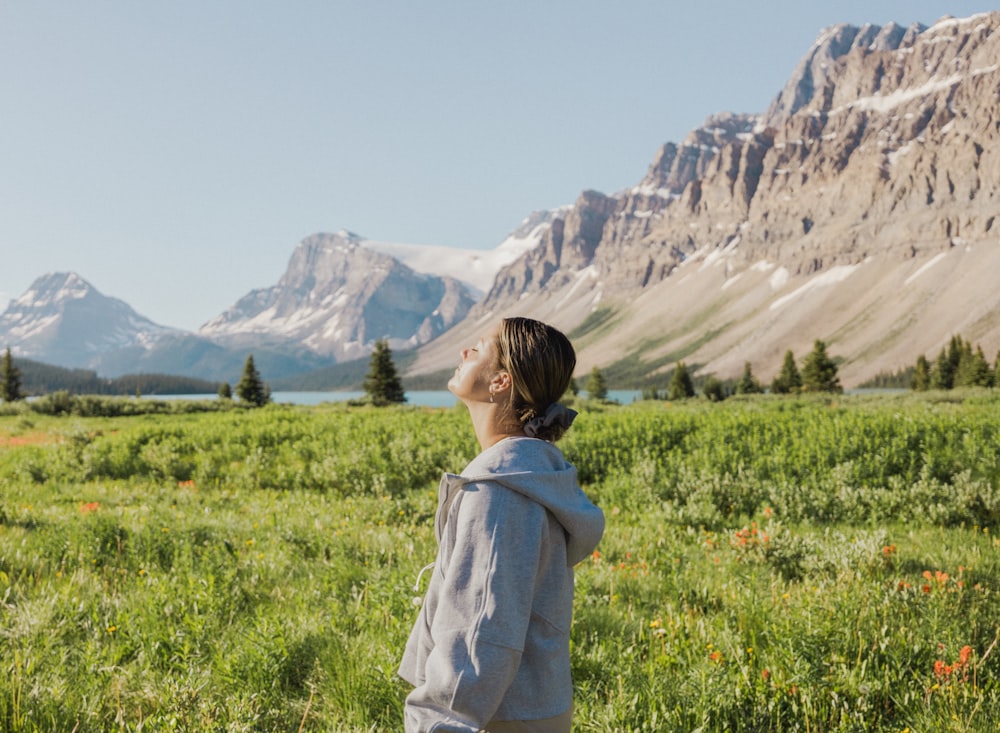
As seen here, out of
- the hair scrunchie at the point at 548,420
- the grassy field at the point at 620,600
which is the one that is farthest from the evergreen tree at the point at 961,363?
the hair scrunchie at the point at 548,420

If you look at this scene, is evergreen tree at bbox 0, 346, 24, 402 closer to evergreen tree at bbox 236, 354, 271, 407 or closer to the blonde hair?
evergreen tree at bbox 236, 354, 271, 407

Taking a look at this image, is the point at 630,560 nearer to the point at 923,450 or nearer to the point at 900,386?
the point at 923,450

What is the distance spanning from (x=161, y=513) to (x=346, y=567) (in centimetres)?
411

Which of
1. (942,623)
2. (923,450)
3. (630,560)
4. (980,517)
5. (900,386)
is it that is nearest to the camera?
(942,623)

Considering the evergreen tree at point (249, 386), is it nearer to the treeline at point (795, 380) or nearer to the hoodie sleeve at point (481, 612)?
the treeline at point (795, 380)

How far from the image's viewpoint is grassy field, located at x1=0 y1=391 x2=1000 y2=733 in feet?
13.7

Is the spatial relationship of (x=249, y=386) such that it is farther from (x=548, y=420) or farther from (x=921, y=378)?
(x=921, y=378)

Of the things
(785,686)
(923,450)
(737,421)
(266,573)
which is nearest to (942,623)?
(785,686)

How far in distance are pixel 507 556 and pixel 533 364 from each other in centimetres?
77

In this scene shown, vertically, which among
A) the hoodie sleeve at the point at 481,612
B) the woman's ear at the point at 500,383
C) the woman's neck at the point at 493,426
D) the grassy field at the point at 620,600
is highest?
the woman's ear at the point at 500,383

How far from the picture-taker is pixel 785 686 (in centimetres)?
418

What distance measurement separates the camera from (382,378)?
65125mm

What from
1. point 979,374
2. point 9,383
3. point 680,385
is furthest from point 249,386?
point 979,374

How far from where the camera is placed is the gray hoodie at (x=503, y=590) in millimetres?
2223
